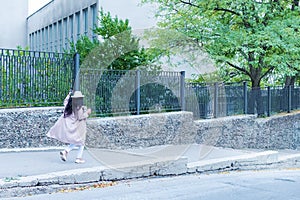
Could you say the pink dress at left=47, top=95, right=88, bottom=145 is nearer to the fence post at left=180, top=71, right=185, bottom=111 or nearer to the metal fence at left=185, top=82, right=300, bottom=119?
the fence post at left=180, top=71, right=185, bottom=111

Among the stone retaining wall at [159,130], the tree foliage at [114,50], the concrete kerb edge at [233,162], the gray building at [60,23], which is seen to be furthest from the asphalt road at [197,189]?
the gray building at [60,23]

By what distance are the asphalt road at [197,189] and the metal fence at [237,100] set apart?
570 centimetres

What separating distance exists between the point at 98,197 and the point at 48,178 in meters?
1.02

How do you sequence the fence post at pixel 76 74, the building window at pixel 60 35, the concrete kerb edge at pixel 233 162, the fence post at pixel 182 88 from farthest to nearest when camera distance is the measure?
the building window at pixel 60 35 < the fence post at pixel 182 88 < the fence post at pixel 76 74 < the concrete kerb edge at pixel 233 162

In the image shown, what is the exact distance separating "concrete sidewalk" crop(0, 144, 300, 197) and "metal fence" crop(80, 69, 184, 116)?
1.32 m

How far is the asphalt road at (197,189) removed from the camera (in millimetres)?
7547

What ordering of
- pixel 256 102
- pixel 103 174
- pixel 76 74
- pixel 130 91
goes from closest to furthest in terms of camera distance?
pixel 103 174 < pixel 76 74 < pixel 130 91 < pixel 256 102

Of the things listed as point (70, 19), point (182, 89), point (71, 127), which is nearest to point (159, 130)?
point (182, 89)

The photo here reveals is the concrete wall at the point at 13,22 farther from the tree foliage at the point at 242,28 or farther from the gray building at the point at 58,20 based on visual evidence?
the tree foliage at the point at 242,28

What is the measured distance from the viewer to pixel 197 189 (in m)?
8.29

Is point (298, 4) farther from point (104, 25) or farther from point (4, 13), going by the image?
point (4, 13)

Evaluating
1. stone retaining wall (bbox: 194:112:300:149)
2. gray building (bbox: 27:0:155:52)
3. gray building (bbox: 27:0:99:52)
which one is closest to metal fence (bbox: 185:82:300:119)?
stone retaining wall (bbox: 194:112:300:149)

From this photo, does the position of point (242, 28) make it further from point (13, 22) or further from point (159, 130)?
point (13, 22)

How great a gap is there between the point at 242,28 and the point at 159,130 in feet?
24.5
